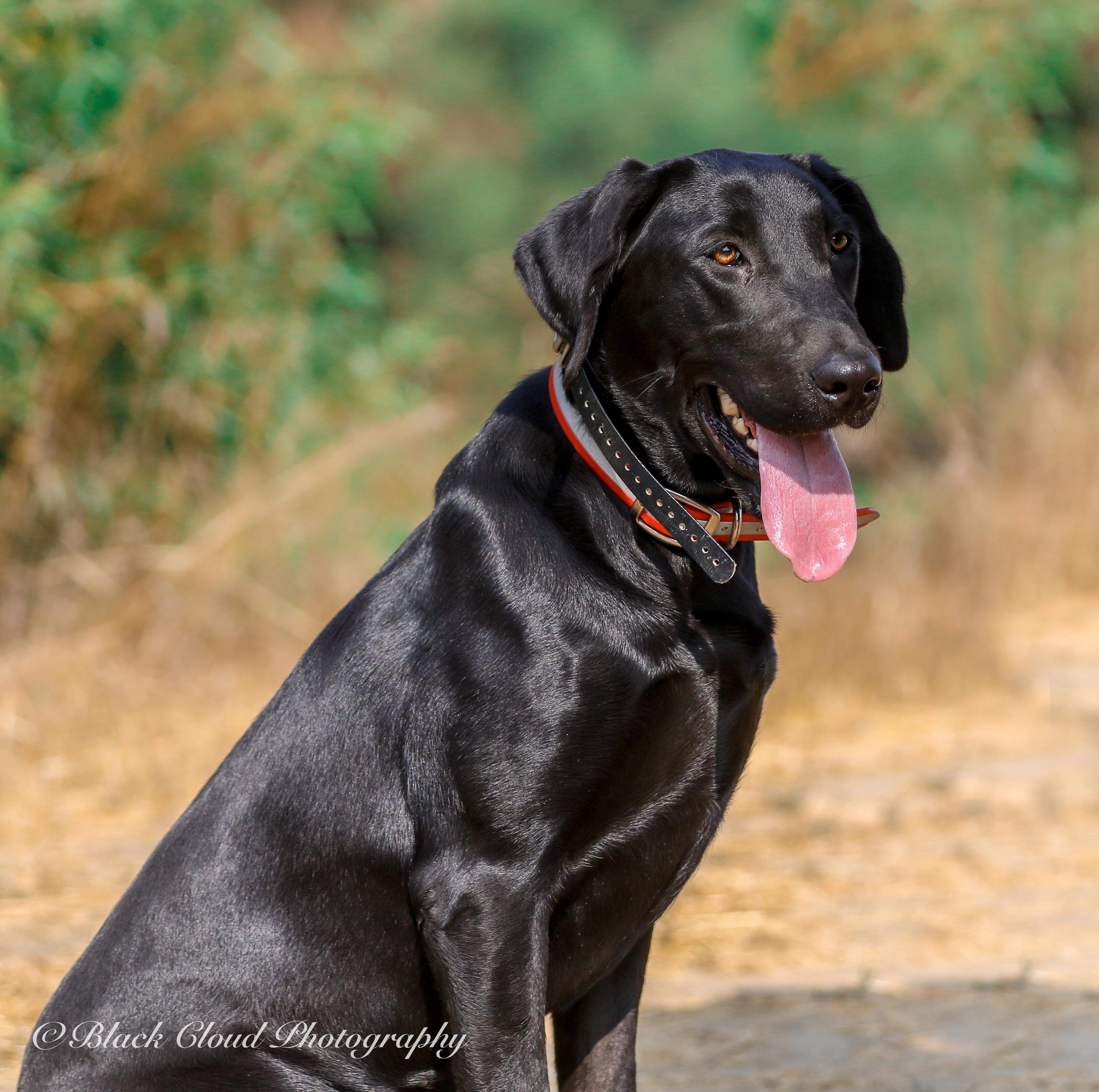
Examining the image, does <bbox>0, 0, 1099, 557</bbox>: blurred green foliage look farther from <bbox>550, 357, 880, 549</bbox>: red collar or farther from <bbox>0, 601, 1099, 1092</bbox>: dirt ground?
<bbox>550, 357, 880, 549</bbox>: red collar

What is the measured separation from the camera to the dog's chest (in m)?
2.21

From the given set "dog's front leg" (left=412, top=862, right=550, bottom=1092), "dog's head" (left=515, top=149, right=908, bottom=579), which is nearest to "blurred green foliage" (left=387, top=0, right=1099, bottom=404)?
"dog's head" (left=515, top=149, right=908, bottom=579)

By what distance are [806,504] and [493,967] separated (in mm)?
888

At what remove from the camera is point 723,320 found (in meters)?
2.34

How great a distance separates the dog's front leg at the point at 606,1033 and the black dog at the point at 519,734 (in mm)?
139

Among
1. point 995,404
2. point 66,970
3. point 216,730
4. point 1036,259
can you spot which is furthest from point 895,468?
point 66,970

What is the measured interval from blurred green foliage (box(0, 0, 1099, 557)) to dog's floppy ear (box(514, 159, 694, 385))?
7.98 feet

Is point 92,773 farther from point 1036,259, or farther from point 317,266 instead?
point 1036,259

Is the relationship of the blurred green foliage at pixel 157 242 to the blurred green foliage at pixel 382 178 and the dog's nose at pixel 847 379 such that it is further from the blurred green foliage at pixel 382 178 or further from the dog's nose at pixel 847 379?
the dog's nose at pixel 847 379

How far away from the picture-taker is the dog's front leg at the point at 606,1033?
2498mm

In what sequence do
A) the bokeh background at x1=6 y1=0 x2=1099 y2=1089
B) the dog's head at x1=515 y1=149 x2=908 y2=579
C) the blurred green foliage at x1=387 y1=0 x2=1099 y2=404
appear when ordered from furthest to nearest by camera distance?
the blurred green foliage at x1=387 y1=0 x2=1099 y2=404
the bokeh background at x1=6 y1=0 x2=1099 y2=1089
the dog's head at x1=515 y1=149 x2=908 y2=579

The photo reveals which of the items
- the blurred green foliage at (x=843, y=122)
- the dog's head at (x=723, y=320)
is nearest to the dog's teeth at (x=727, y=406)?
the dog's head at (x=723, y=320)

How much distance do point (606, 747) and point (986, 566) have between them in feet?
19.4

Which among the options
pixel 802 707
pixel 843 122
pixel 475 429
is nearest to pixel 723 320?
pixel 802 707
